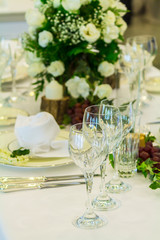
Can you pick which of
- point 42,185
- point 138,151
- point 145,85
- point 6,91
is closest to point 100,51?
point 145,85

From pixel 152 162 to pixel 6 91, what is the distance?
1.26m

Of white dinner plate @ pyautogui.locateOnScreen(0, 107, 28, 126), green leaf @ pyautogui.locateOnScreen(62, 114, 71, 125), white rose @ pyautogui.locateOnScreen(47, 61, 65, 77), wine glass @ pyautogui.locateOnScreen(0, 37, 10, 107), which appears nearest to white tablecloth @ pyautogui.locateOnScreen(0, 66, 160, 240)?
green leaf @ pyautogui.locateOnScreen(62, 114, 71, 125)

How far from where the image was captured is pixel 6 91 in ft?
8.31

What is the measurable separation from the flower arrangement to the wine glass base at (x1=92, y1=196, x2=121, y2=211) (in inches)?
32.7

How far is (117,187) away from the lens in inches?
55.9

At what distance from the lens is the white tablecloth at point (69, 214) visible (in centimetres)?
117

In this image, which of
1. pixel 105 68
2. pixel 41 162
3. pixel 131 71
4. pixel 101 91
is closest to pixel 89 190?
pixel 41 162

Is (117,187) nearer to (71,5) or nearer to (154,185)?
(154,185)

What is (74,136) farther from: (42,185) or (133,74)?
(133,74)

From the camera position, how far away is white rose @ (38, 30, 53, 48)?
6.84 ft

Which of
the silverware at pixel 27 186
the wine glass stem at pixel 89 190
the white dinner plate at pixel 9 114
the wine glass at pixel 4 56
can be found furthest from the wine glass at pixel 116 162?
the wine glass at pixel 4 56

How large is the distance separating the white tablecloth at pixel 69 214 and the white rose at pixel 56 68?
0.75 m

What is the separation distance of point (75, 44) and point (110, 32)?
164 mm

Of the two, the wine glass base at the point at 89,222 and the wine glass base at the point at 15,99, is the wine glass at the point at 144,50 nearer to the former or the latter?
the wine glass base at the point at 15,99
